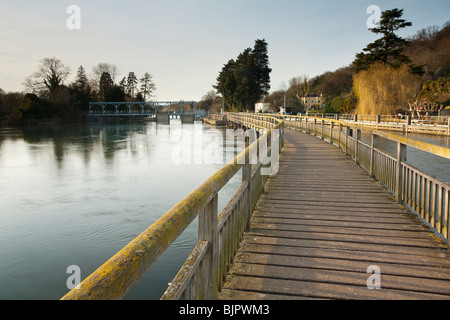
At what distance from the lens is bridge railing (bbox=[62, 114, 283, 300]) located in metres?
1.34

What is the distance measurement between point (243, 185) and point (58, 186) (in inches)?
502

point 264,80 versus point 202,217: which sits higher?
point 264,80

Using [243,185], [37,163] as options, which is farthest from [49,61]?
[243,185]

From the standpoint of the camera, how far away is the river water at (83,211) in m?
6.87

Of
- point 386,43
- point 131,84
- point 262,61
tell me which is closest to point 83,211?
point 386,43

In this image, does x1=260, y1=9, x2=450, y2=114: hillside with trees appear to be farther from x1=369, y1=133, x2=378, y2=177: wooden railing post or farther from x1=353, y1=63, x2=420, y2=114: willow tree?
x1=369, y1=133, x2=378, y2=177: wooden railing post

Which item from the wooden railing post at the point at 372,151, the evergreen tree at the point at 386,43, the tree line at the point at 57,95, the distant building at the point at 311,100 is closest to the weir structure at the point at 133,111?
the tree line at the point at 57,95

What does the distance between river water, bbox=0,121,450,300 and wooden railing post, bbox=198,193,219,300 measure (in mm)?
3607

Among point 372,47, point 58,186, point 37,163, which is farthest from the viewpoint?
point 372,47

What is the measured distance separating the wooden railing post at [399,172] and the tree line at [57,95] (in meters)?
60.6

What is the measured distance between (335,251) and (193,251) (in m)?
2.24

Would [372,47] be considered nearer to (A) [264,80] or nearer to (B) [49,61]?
(A) [264,80]

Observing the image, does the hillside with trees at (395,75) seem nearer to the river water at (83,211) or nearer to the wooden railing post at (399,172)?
the river water at (83,211)

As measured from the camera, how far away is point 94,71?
9706cm
